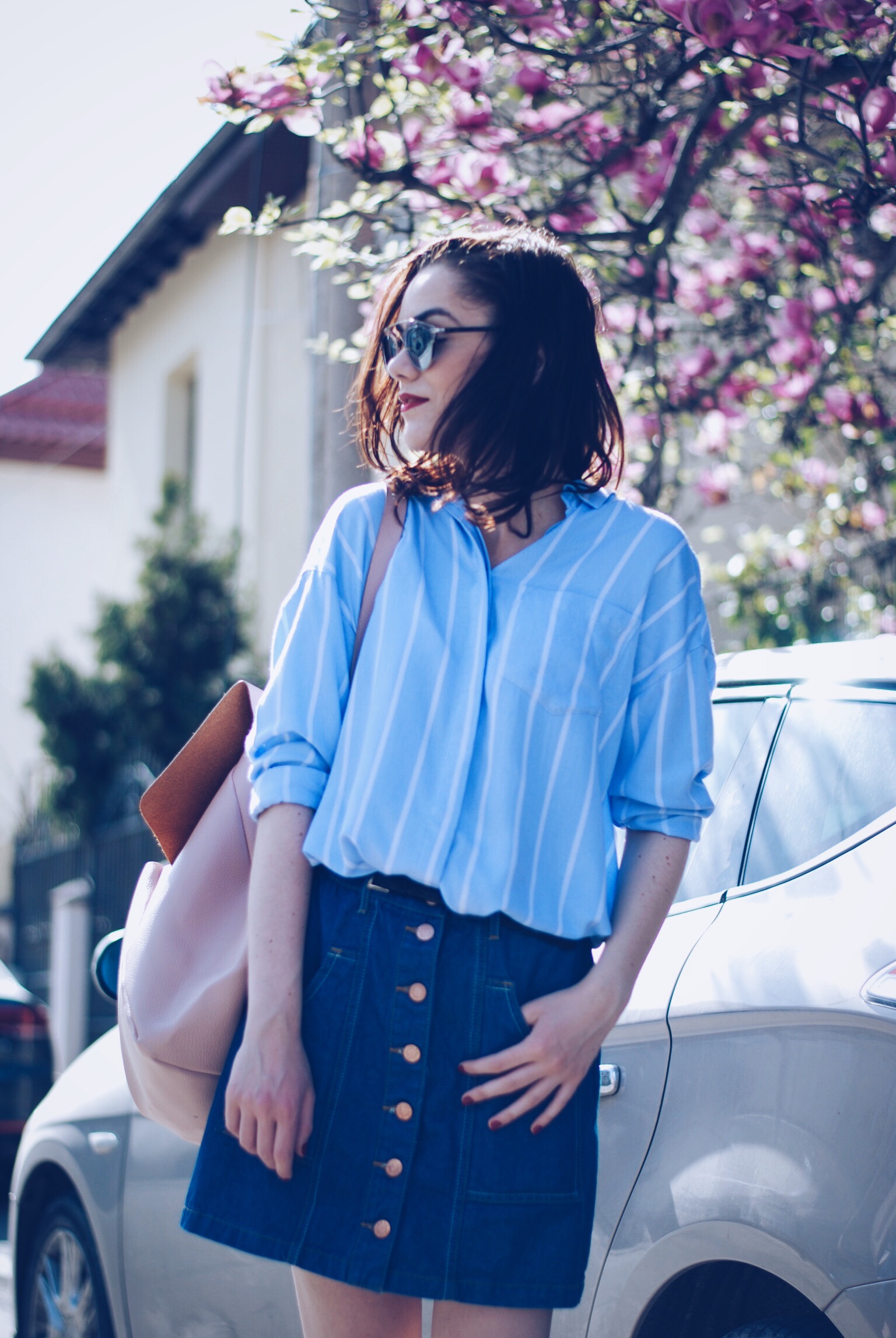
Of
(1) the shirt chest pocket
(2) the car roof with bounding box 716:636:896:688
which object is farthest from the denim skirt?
(2) the car roof with bounding box 716:636:896:688

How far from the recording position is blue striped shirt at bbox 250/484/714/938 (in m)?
1.58

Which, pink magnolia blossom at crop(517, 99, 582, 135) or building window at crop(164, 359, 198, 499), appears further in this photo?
building window at crop(164, 359, 198, 499)

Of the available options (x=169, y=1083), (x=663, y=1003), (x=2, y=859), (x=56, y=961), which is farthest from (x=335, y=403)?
(x=2, y=859)

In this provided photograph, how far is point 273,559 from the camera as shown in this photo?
10.2m

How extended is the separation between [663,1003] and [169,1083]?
0.79 m

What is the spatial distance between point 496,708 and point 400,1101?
0.45m

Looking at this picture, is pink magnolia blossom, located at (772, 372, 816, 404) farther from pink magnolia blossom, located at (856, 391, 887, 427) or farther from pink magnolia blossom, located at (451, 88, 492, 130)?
pink magnolia blossom, located at (451, 88, 492, 130)

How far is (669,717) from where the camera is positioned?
169cm

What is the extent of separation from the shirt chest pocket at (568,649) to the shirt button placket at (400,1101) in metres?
0.32

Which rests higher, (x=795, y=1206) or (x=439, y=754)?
(x=439, y=754)

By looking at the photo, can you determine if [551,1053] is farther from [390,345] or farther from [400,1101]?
[390,345]

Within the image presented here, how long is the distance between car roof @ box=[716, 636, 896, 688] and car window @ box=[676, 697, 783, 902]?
0.18ft

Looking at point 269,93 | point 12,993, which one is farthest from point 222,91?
point 12,993

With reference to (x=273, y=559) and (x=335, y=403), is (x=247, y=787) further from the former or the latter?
(x=273, y=559)
